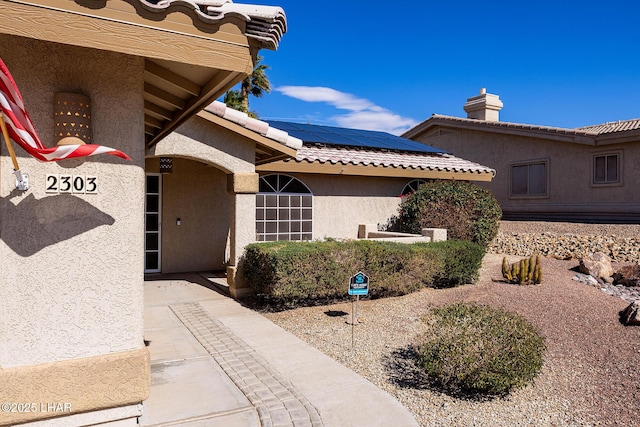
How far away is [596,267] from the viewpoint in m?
11.9

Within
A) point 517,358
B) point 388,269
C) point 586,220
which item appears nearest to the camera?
point 517,358

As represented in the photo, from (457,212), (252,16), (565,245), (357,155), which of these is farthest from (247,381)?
(565,245)

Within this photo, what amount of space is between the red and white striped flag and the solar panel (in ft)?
36.3

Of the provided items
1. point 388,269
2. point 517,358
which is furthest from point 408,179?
point 517,358

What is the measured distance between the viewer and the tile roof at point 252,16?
12.5 ft

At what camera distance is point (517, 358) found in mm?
5141

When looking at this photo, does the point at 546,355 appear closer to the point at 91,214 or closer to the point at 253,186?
the point at 91,214

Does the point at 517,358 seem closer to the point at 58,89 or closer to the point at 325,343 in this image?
the point at 325,343

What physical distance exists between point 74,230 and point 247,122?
242 inches

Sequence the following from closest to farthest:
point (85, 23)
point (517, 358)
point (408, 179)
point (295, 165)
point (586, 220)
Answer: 1. point (85, 23)
2. point (517, 358)
3. point (295, 165)
4. point (408, 179)
5. point (586, 220)

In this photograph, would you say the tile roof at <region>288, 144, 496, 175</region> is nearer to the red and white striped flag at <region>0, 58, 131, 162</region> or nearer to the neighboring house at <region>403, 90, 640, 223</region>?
the neighboring house at <region>403, 90, 640, 223</region>

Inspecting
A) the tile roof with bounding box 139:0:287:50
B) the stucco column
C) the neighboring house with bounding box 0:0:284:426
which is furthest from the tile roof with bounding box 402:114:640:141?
the neighboring house with bounding box 0:0:284:426

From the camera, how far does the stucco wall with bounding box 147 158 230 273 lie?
40.4ft

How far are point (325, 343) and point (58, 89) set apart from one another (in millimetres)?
4857
